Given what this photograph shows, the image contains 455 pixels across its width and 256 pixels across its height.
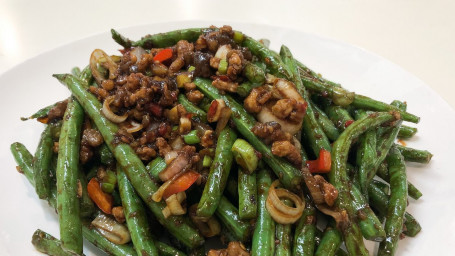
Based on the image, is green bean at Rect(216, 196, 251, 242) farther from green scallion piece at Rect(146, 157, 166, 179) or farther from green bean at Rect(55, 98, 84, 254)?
green bean at Rect(55, 98, 84, 254)

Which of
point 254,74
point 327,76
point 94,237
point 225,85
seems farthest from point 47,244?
point 327,76

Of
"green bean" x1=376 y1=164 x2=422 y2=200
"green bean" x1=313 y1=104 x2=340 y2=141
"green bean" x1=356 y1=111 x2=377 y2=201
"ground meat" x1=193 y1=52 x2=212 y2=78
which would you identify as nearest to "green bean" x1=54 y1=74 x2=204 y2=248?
"ground meat" x1=193 y1=52 x2=212 y2=78

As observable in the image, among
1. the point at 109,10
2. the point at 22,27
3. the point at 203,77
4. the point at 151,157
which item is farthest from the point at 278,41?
the point at 22,27

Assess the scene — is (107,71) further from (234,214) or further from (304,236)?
(304,236)

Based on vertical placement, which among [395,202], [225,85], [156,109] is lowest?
[395,202]

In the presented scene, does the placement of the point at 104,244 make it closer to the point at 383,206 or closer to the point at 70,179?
the point at 70,179

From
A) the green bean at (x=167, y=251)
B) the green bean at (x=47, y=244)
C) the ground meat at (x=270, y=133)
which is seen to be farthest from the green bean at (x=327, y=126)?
the green bean at (x=47, y=244)
